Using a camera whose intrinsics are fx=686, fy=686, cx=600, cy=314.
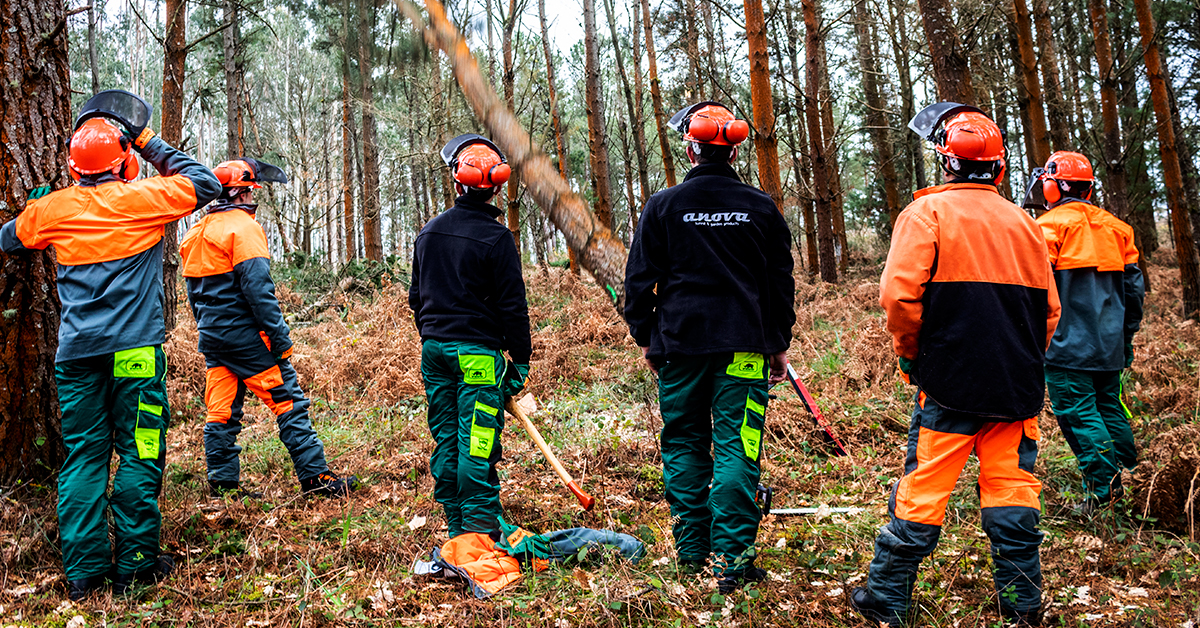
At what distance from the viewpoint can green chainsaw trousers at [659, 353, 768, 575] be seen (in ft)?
10.3

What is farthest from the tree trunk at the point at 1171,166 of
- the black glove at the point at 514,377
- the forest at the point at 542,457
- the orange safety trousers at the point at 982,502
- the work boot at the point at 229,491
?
the work boot at the point at 229,491

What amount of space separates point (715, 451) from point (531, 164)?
1651 mm

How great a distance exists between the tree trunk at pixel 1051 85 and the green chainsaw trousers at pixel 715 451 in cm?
825

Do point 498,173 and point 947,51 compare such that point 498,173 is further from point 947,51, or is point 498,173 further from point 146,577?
point 947,51

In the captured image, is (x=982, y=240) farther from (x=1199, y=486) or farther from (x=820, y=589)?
(x=1199, y=486)

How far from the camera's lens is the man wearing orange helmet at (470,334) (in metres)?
3.63

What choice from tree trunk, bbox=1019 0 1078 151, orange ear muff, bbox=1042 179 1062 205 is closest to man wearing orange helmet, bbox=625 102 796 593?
orange ear muff, bbox=1042 179 1062 205

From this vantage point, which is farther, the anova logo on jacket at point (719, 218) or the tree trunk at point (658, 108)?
the tree trunk at point (658, 108)

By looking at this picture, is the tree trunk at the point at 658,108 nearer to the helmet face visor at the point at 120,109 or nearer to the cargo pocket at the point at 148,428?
the helmet face visor at the point at 120,109

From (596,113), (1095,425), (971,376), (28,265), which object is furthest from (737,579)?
(596,113)

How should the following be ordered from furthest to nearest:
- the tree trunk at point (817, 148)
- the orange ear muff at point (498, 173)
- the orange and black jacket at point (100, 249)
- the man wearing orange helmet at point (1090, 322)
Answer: the tree trunk at point (817, 148) < the man wearing orange helmet at point (1090, 322) < the orange ear muff at point (498, 173) < the orange and black jacket at point (100, 249)

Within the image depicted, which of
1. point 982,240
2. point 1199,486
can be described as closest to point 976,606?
point 982,240

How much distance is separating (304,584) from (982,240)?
3.42 m

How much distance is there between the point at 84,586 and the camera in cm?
337
